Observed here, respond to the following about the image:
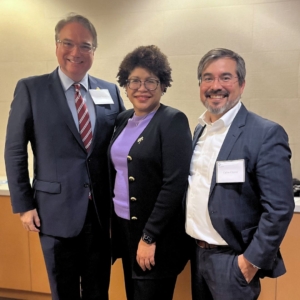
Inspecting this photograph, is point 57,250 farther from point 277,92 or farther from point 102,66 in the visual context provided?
point 277,92

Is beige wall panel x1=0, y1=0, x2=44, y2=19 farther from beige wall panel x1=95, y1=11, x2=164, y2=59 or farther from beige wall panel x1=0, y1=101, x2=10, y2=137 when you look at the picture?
beige wall panel x1=0, y1=101, x2=10, y2=137

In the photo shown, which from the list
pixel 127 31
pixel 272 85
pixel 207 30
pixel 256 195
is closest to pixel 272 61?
pixel 272 85

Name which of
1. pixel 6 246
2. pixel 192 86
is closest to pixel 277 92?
pixel 192 86

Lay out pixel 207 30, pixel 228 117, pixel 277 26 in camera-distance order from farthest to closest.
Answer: pixel 207 30 < pixel 277 26 < pixel 228 117

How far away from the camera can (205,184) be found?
1383 mm

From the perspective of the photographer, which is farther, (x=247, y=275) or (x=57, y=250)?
(x=57, y=250)

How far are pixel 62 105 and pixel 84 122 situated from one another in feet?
0.46

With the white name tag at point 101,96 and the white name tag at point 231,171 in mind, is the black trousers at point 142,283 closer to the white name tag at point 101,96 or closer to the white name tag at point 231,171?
the white name tag at point 231,171

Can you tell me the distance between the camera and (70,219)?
1.64 m

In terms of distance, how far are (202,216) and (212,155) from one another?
27 cm

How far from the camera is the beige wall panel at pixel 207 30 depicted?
90.4 inches

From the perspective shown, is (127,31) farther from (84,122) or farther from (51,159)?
(51,159)

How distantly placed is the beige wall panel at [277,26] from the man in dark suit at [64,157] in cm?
124

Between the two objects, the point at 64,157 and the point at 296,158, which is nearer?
the point at 64,157
